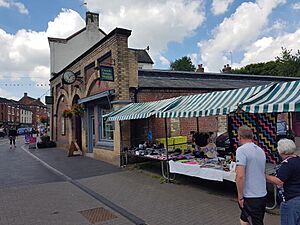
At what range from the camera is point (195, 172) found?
752cm

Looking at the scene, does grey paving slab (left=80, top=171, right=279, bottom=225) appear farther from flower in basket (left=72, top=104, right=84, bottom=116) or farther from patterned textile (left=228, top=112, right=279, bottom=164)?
flower in basket (left=72, top=104, right=84, bottom=116)

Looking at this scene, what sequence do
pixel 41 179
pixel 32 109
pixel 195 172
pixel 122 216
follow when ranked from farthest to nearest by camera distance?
pixel 32 109 < pixel 41 179 < pixel 195 172 < pixel 122 216

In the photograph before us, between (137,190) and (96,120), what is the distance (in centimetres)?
775

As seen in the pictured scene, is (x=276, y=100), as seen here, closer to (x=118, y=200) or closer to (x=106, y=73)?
(x=118, y=200)

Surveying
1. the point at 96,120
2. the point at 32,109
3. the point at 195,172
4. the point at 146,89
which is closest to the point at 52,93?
the point at 96,120

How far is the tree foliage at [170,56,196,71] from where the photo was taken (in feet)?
157

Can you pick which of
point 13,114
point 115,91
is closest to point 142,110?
point 115,91

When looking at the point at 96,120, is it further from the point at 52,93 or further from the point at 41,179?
the point at 52,93

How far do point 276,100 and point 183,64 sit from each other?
4412 centimetres

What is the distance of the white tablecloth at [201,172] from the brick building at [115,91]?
431 centimetres

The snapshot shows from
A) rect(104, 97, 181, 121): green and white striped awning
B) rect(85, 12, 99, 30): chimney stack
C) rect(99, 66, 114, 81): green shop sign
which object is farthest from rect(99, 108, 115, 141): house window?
rect(85, 12, 99, 30): chimney stack

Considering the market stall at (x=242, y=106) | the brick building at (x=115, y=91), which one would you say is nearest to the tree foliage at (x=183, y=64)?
the brick building at (x=115, y=91)

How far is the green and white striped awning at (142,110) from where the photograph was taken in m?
9.00

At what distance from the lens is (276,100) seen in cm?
555
